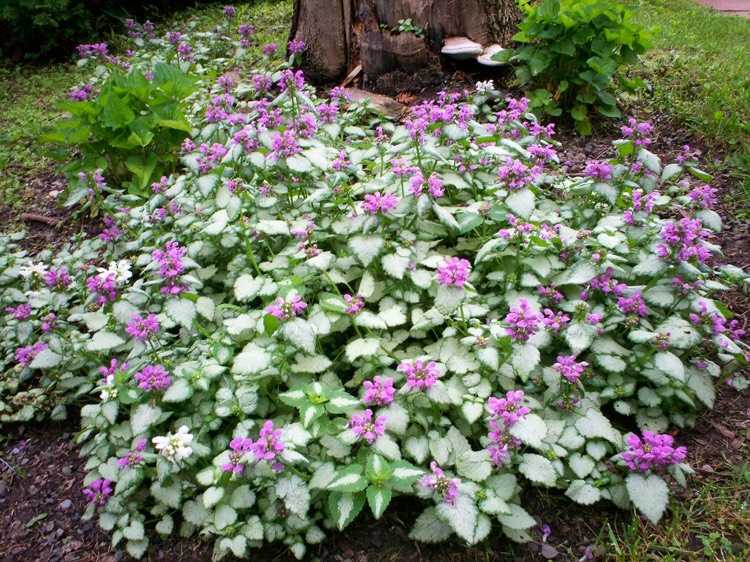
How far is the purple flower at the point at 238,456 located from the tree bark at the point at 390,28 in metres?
3.51

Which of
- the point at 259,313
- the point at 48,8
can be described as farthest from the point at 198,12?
the point at 259,313

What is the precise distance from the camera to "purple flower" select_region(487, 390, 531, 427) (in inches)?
72.9

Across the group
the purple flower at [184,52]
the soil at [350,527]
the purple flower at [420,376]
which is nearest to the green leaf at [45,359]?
the soil at [350,527]

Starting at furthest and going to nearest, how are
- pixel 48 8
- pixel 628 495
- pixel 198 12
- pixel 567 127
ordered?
1. pixel 198 12
2. pixel 48 8
3. pixel 567 127
4. pixel 628 495

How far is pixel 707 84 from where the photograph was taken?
434 cm

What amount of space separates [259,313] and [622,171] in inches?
66.8

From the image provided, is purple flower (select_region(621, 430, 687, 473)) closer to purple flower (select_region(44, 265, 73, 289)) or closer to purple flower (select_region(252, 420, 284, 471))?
purple flower (select_region(252, 420, 284, 471))

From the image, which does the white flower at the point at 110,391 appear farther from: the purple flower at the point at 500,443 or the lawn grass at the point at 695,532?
the lawn grass at the point at 695,532

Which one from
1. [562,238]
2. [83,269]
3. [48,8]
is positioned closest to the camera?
[562,238]

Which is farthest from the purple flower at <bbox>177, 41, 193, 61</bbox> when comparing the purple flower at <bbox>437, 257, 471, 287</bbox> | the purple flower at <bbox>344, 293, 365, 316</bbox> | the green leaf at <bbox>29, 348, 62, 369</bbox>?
the purple flower at <bbox>437, 257, 471, 287</bbox>

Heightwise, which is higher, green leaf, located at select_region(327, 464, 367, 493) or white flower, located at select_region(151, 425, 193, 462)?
white flower, located at select_region(151, 425, 193, 462)

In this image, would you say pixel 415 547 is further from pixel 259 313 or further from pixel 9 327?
pixel 9 327

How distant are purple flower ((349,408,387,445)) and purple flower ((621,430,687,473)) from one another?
81cm

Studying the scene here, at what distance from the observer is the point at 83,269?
2805 mm
